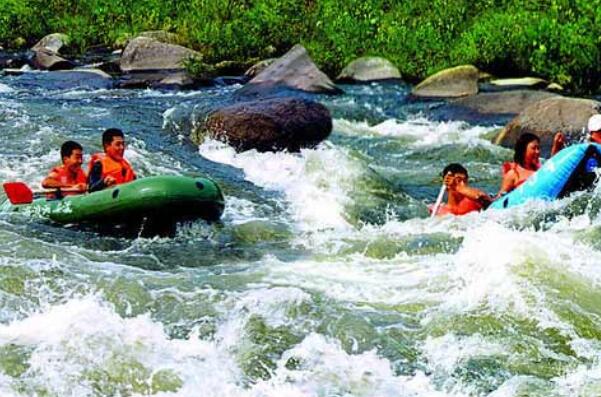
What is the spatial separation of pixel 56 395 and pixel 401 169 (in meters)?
6.94

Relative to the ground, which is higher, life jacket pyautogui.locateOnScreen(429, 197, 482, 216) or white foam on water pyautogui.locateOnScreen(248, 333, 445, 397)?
white foam on water pyautogui.locateOnScreen(248, 333, 445, 397)

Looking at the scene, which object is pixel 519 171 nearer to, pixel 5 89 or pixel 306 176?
pixel 306 176

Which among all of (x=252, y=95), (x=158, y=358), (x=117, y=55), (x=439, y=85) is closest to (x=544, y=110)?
(x=439, y=85)

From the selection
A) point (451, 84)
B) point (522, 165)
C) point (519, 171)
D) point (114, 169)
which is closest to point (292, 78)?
point (451, 84)

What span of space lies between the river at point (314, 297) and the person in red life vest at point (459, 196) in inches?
8.2

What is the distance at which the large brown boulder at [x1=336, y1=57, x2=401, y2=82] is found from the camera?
17.2 m

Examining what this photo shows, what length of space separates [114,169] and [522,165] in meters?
3.76

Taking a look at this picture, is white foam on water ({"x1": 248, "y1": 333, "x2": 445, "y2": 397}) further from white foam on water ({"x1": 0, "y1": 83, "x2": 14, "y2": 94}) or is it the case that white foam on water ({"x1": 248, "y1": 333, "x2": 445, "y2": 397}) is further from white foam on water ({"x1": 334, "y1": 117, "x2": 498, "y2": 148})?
white foam on water ({"x1": 0, "y1": 83, "x2": 14, "y2": 94})

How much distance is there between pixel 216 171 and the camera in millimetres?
10859

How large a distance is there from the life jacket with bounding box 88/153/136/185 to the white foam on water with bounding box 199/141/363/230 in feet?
5.27

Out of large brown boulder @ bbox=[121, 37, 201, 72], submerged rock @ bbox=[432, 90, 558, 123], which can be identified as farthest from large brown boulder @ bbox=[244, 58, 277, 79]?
submerged rock @ bbox=[432, 90, 558, 123]

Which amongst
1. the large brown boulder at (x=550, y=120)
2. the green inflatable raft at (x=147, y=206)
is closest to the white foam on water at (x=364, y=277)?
the green inflatable raft at (x=147, y=206)

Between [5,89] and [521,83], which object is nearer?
[521,83]

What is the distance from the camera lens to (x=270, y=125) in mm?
11594
